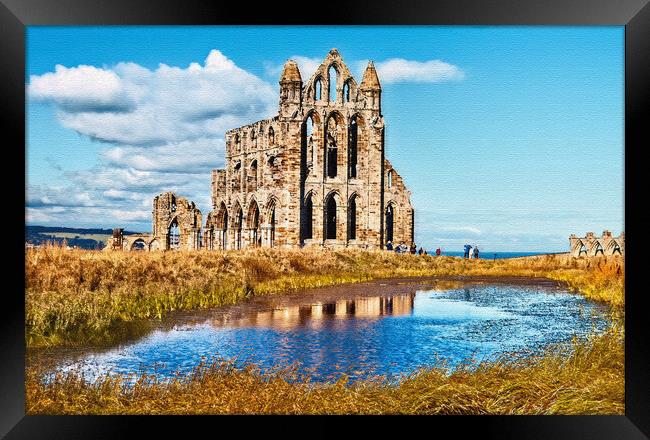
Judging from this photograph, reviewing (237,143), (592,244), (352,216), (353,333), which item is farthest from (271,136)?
(353,333)

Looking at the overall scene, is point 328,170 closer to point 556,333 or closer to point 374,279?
point 374,279

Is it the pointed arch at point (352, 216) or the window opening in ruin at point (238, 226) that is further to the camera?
the window opening in ruin at point (238, 226)

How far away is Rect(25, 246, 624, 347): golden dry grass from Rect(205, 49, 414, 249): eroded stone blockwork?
9787mm

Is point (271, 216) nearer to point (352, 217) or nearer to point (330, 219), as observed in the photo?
point (330, 219)

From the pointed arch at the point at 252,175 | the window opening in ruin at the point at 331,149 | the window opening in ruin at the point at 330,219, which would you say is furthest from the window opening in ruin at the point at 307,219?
the pointed arch at the point at 252,175

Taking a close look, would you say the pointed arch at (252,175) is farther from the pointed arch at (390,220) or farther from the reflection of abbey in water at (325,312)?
the reflection of abbey in water at (325,312)

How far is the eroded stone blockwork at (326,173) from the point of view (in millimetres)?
42781

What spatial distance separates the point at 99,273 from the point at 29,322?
18.1 feet

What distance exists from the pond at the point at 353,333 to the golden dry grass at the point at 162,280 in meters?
0.77

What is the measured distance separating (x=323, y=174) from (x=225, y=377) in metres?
33.2

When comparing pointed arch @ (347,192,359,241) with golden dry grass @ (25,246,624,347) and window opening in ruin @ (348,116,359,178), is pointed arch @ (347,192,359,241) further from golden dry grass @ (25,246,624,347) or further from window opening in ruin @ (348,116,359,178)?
golden dry grass @ (25,246,624,347)

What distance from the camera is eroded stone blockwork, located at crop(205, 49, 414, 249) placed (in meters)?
42.8

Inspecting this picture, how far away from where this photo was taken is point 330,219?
46.2m
